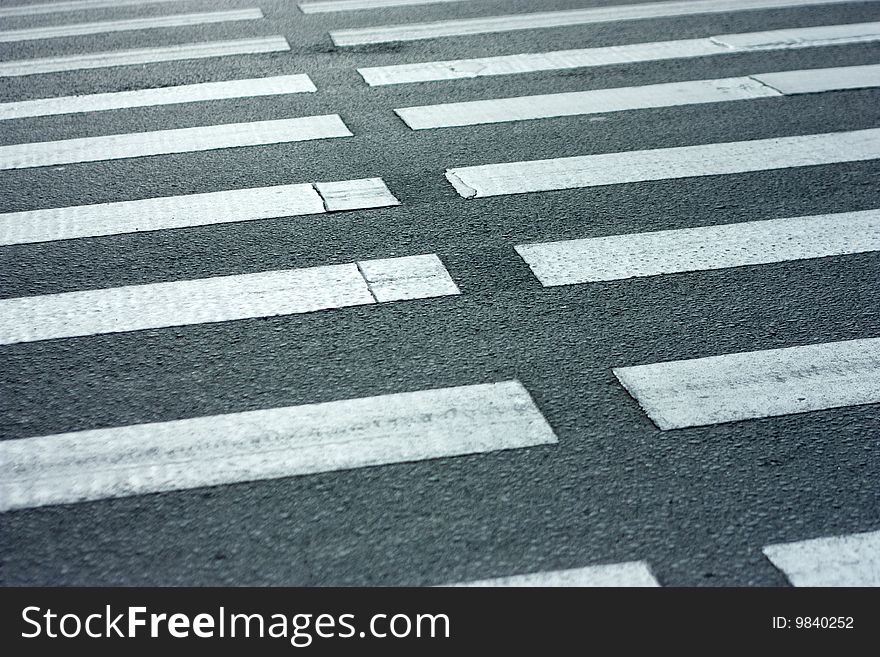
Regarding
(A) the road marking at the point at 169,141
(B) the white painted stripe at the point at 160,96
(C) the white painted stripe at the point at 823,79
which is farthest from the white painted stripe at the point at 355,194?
(C) the white painted stripe at the point at 823,79

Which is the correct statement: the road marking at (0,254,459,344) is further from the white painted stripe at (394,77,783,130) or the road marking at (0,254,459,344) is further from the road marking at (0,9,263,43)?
the road marking at (0,9,263,43)

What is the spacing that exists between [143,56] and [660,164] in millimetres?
4023

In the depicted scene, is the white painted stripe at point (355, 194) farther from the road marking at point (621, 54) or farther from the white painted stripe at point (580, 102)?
the road marking at point (621, 54)

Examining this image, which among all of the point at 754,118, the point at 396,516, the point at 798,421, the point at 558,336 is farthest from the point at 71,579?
the point at 754,118

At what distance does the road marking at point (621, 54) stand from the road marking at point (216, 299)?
2.86 m

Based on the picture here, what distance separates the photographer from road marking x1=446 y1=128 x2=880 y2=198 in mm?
5395

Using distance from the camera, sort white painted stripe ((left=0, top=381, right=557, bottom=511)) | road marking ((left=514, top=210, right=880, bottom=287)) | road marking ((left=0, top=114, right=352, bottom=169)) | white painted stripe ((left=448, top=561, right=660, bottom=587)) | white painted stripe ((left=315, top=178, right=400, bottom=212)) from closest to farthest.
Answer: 1. white painted stripe ((left=448, top=561, right=660, bottom=587))
2. white painted stripe ((left=0, top=381, right=557, bottom=511))
3. road marking ((left=514, top=210, right=880, bottom=287))
4. white painted stripe ((left=315, top=178, right=400, bottom=212))
5. road marking ((left=0, top=114, right=352, bottom=169))

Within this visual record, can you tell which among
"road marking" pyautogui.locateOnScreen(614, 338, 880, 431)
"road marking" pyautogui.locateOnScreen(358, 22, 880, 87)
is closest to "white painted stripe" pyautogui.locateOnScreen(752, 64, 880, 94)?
"road marking" pyautogui.locateOnScreen(358, 22, 880, 87)

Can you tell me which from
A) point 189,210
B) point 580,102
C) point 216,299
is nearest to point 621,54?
point 580,102

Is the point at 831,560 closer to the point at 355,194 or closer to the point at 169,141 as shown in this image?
the point at 355,194

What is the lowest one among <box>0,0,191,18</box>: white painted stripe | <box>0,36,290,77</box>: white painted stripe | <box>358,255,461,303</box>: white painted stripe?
<box>358,255,461,303</box>: white painted stripe

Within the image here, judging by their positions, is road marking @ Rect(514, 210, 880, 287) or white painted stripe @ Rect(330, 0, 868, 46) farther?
A: white painted stripe @ Rect(330, 0, 868, 46)

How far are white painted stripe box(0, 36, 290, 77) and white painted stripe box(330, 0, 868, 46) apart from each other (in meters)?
0.59

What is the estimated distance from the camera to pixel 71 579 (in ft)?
9.41
